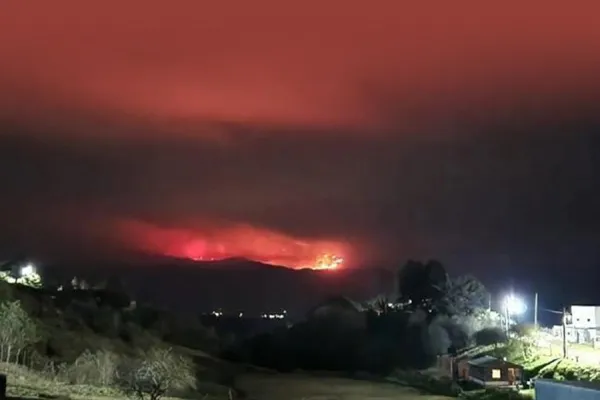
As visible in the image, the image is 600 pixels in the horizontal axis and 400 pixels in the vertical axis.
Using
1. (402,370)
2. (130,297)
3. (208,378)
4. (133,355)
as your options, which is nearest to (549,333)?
(402,370)

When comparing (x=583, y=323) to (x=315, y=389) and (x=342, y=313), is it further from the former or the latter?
(x=315, y=389)

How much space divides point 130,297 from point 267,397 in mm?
34107

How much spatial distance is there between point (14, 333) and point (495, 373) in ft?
83.5

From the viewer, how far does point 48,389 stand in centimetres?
2998

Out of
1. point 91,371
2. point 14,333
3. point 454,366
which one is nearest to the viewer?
point 91,371

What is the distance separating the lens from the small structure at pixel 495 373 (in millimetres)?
46344

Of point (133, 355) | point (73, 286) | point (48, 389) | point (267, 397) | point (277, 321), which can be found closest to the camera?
point (48, 389)

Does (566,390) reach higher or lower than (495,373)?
higher

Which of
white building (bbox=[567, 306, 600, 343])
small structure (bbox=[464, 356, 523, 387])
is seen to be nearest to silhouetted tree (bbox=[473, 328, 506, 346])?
white building (bbox=[567, 306, 600, 343])

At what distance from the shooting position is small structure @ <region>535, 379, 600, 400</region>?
21.5 ft

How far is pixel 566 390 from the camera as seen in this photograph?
22.4 feet

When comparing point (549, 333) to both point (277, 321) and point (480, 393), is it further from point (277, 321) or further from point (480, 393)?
point (277, 321)

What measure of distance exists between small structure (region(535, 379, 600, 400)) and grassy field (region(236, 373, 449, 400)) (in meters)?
35.5

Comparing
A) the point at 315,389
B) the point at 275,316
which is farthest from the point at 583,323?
the point at 275,316
